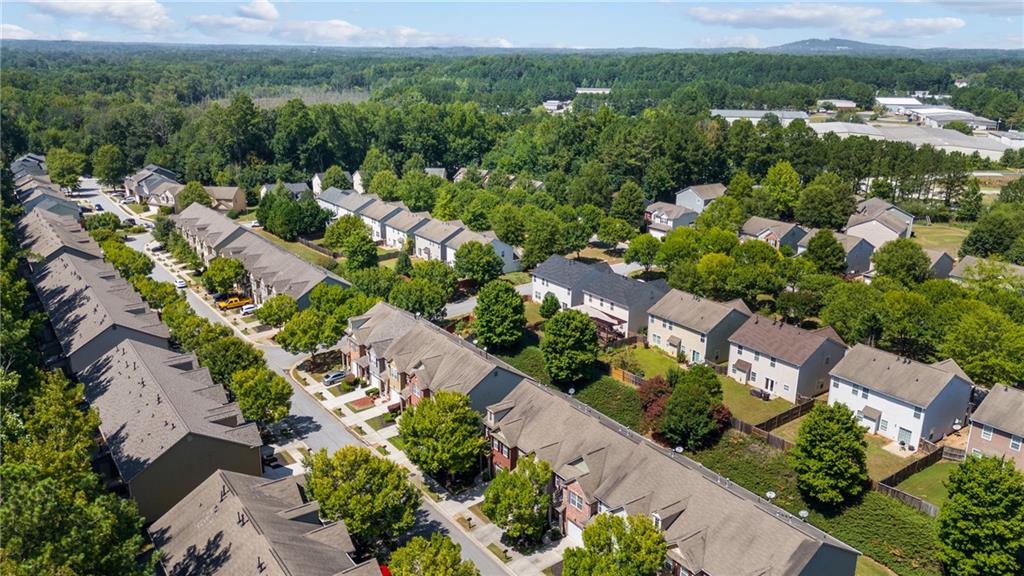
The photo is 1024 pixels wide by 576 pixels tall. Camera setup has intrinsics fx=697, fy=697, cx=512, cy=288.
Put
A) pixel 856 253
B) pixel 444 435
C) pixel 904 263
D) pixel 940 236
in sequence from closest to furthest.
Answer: pixel 444 435
pixel 904 263
pixel 856 253
pixel 940 236

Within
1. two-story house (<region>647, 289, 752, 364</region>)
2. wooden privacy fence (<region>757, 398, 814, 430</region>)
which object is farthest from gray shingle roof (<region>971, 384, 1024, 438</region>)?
two-story house (<region>647, 289, 752, 364</region>)

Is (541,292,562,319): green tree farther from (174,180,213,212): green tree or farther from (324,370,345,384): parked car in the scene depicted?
(174,180,213,212): green tree

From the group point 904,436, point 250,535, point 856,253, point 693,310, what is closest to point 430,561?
point 250,535

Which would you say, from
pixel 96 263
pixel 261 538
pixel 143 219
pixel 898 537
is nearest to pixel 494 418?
pixel 261 538

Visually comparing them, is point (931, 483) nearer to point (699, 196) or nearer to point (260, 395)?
point (260, 395)

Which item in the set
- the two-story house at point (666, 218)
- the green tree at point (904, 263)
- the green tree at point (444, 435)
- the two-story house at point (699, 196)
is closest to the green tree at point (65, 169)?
Result: the two-story house at point (666, 218)

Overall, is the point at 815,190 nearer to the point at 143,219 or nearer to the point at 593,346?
the point at 593,346
